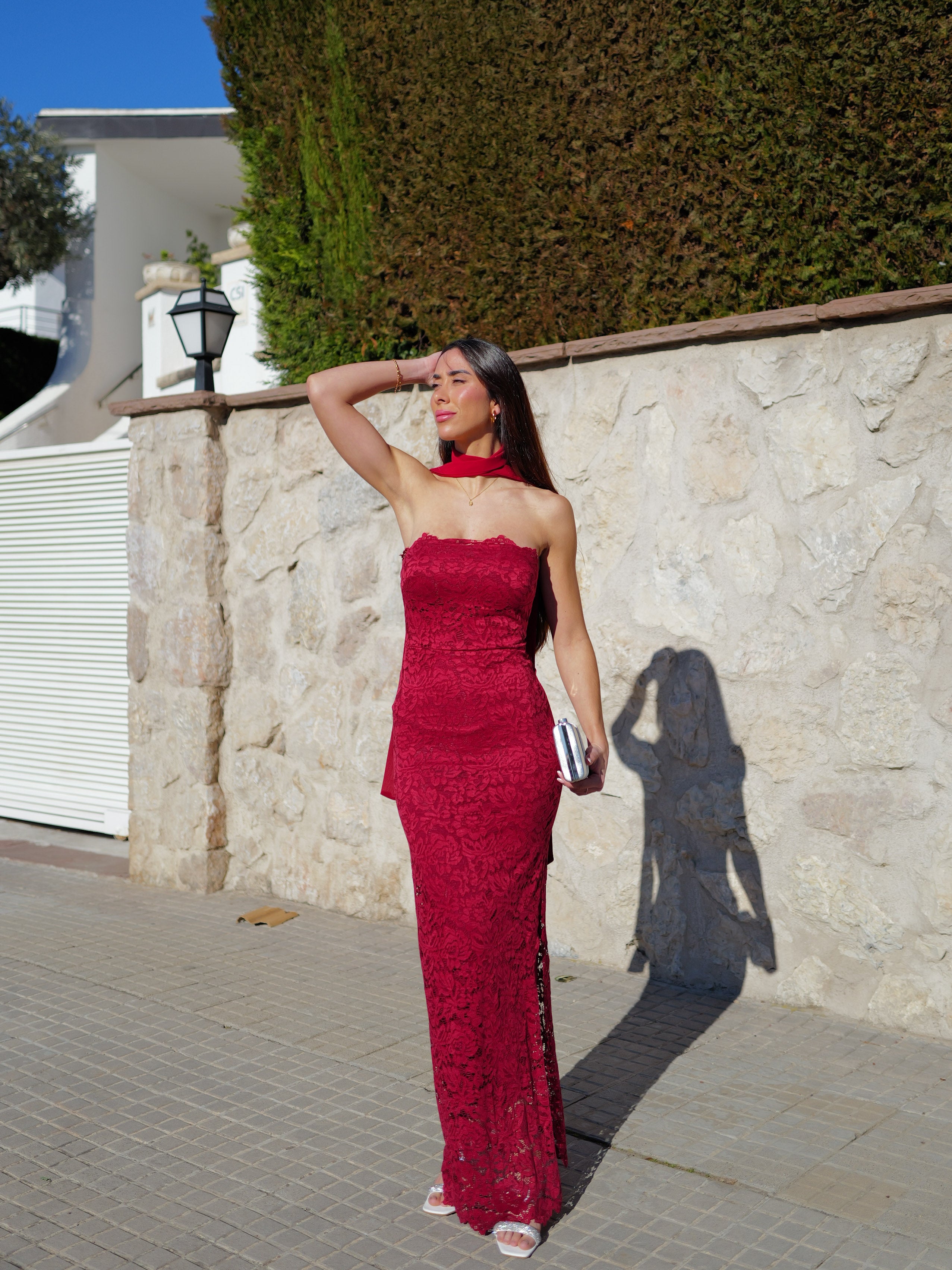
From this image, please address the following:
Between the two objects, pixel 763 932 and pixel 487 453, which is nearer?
pixel 487 453

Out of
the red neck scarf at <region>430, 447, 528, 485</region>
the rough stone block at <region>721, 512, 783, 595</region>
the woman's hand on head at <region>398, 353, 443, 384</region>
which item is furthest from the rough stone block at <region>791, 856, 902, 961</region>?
the woman's hand on head at <region>398, 353, 443, 384</region>

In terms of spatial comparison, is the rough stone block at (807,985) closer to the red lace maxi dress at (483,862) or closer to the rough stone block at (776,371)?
the red lace maxi dress at (483,862)

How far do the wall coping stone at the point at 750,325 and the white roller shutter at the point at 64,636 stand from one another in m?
2.22

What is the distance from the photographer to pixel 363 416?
301 cm

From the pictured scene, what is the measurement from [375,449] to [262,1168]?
1.88 meters

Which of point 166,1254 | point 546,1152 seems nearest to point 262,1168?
point 166,1254

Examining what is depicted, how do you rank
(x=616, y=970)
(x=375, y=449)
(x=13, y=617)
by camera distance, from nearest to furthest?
1. (x=375, y=449)
2. (x=616, y=970)
3. (x=13, y=617)

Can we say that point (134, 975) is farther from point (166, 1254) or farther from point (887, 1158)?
point (887, 1158)

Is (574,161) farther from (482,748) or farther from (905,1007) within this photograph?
(905,1007)

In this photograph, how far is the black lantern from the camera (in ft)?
20.1

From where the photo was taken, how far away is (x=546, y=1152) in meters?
2.80

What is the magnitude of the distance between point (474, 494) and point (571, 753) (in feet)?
2.32

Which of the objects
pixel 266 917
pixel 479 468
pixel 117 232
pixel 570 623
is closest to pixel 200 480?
pixel 266 917

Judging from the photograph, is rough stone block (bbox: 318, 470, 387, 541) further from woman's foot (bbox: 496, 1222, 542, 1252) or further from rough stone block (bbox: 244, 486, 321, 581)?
woman's foot (bbox: 496, 1222, 542, 1252)
